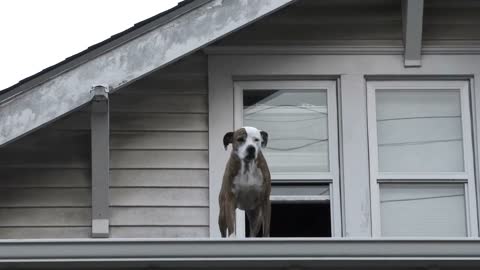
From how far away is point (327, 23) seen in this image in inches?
388

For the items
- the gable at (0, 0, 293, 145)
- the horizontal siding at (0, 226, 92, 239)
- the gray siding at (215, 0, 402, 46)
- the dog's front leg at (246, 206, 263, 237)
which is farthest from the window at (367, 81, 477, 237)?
the horizontal siding at (0, 226, 92, 239)

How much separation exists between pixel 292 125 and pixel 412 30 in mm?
Result: 1099

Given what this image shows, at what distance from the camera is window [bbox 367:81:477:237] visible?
9500 mm

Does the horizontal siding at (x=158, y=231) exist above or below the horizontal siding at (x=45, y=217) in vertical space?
below

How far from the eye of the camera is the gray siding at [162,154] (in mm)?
9359

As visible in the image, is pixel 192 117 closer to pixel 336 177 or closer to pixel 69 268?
pixel 336 177

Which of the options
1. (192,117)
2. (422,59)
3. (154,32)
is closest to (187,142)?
(192,117)

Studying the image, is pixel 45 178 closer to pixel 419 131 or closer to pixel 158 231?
pixel 158 231

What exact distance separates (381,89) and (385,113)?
0.59 ft

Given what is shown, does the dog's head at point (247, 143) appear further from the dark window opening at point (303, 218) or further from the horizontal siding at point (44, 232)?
the horizontal siding at point (44, 232)

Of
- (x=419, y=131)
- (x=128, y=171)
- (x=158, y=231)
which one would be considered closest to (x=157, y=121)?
(x=128, y=171)

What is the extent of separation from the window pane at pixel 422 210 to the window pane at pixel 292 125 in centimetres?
53

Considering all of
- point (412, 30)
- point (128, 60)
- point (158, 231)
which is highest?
point (412, 30)

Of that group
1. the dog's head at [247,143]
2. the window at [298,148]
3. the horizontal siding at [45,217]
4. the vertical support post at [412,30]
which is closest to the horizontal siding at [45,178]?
the horizontal siding at [45,217]
